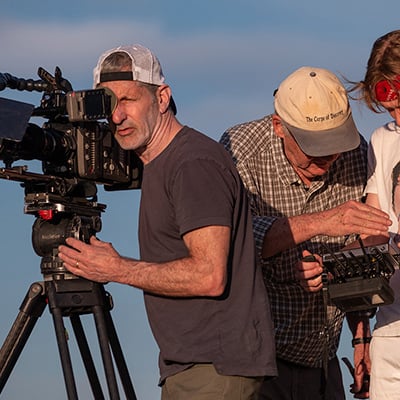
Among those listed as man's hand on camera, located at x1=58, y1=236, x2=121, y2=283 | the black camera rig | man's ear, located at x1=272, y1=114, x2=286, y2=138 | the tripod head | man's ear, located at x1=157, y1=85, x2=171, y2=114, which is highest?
man's ear, located at x1=157, y1=85, x2=171, y2=114

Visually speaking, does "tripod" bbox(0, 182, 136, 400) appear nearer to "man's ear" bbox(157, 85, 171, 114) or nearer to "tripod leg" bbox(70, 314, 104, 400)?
"tripod leg" bbox(70, 314, 104, 400)

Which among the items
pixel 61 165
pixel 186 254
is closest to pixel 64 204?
pixel 61 165

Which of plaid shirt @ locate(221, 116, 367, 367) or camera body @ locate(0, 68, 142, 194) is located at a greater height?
camera body @ locate(0, 68, 142, 194)

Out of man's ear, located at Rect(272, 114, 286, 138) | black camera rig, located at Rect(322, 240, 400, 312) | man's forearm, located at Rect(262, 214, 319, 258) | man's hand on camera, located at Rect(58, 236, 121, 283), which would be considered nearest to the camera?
man's hand on camera, located at Rect(58, 236, 121, 283)

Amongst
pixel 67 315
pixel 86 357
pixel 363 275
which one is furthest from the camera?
pixel 86 357

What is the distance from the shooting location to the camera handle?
6.23m

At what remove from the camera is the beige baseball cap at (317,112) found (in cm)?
650

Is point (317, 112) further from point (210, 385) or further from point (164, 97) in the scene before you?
point (210, 385)

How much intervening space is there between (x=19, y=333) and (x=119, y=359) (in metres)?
0.57

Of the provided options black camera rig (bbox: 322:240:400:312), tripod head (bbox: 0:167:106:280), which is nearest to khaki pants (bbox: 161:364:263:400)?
black camera rig (bbox: 322:240:400:312)

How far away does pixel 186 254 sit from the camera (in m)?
5.55

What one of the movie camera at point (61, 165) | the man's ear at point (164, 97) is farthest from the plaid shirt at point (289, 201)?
the man's ear at point (164, 97)

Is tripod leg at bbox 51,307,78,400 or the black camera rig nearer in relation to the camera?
the black camera rig

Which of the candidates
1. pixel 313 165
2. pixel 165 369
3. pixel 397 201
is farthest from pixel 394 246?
pixel 165 369
